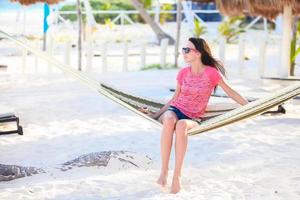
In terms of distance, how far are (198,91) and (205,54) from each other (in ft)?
0.65

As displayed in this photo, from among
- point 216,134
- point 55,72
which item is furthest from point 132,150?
point 55,72

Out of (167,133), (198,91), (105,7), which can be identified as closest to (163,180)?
(167,133)

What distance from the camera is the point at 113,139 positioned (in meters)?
4.36

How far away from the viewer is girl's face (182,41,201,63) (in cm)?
317

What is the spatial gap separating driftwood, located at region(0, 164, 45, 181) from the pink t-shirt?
36.7 inches

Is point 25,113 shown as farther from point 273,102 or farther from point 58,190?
point 273,102

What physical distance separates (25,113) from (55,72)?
11.3 ft

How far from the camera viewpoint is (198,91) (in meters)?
3.17

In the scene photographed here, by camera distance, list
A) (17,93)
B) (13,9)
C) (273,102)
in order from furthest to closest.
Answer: (13,9), (17,93), (273,102)

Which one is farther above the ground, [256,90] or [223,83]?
[223,83]

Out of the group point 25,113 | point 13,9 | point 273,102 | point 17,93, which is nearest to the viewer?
point 273,102

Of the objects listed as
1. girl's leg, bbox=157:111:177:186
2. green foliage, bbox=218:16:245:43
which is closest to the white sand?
girl's leg, bbox=157:111:177:186

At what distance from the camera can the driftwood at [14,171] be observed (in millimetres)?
3379

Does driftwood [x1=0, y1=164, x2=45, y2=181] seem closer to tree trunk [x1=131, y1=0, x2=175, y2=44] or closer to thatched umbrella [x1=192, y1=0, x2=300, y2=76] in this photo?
thatched umbrella [x1=192, y1=0, x2=300, y2=76]
